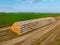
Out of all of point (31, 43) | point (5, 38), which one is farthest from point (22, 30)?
point (31, 43)

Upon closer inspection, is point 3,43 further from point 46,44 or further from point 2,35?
point 46,44

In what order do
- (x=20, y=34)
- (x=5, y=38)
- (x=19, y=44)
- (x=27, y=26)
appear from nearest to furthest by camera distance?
(x=19, y=44) → (x=5, y=38) → (x=20, y=34) → (x=27, y=26)

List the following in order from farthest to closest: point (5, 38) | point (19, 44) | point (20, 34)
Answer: point (20, 34)
point (5, 38)
point (19, 44)

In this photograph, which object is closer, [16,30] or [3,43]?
[3,43]

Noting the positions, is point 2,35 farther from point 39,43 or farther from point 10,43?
point 39,43

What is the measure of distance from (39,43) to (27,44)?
1.31 metres

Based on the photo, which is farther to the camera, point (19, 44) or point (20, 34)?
point (20, 34)

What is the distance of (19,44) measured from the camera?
41.4 ft

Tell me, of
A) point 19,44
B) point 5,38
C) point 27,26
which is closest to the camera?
point 19,44

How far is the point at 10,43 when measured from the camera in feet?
42.3

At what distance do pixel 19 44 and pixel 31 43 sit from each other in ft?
4.15

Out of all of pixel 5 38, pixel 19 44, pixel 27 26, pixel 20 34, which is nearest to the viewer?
pixel 19 44

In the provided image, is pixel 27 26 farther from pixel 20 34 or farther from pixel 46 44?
pixel 46 44

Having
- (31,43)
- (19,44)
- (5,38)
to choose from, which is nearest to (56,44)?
(31,43)
